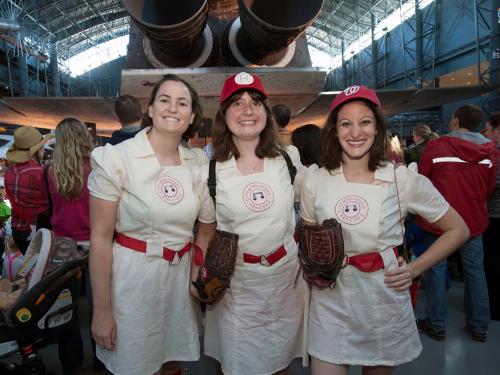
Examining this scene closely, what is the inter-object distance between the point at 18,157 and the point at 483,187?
462 centimetres

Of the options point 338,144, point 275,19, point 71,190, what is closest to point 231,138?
point 338,144

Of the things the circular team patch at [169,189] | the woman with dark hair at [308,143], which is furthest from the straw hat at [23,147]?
the woman with dark hair at [308,143]

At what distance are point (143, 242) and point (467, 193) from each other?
317 centimetres

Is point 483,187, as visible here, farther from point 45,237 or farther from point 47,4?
point 47,4

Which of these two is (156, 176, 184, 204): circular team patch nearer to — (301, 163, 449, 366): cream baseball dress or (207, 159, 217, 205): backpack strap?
(207, 159, 217, 205): backpack strap

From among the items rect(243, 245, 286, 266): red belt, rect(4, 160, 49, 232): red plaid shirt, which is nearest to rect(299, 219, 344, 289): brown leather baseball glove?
rect(243, 245, 286, 266): red belt

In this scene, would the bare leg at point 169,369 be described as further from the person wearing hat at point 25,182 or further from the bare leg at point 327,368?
the person wearing hat at point 25,182

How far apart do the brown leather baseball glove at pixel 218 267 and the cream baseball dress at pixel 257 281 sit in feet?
0.28

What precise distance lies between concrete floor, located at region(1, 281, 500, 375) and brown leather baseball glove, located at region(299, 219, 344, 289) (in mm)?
1640

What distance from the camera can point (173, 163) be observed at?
6.63 ft

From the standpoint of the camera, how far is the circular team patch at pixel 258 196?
192 cm

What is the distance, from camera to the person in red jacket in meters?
3.51

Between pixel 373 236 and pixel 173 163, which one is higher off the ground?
pixel 173 163

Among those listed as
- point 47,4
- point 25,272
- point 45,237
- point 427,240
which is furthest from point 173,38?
point 47,4
